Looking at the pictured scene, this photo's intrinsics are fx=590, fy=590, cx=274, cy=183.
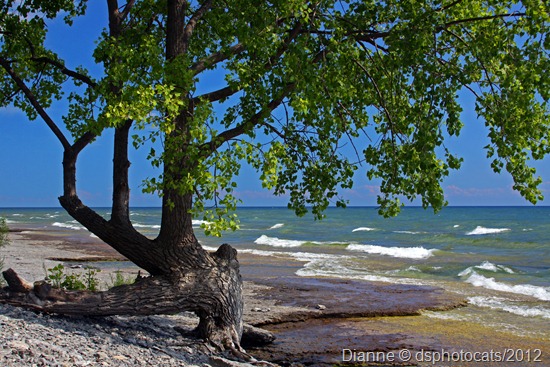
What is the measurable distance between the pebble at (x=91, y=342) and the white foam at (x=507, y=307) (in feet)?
32.3

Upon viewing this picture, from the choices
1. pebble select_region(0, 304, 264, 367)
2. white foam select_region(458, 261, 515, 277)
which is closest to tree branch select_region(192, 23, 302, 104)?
pebble select_region(0, 304, 264, 367)

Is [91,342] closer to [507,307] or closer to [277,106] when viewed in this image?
[277,106]

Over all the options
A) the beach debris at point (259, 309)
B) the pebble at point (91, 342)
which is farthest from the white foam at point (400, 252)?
the pebble at point (91, 342)

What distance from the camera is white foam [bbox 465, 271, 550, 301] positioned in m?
19.7

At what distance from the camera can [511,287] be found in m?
21.2

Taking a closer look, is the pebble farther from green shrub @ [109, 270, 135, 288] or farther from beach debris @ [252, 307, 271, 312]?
beach debris @ [252, 307, 271, 312]

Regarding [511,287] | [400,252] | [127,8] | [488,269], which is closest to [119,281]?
[127,8]

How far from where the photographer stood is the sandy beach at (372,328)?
1092cm

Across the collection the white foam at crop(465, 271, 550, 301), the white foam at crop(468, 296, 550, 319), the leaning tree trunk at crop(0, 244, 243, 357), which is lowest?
the white foam at crop(465, 271, 550, 301)

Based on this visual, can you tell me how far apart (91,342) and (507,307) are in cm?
1239

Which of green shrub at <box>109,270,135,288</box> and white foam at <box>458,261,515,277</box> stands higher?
green shrub at <box>109,270,135,288</box>

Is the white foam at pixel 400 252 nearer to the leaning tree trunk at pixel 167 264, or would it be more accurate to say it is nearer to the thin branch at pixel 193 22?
the leaning tree trunk at pixel 167 264

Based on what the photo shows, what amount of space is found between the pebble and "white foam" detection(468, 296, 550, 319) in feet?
32.3

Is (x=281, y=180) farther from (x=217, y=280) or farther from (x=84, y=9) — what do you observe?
(x=84, y=9)
